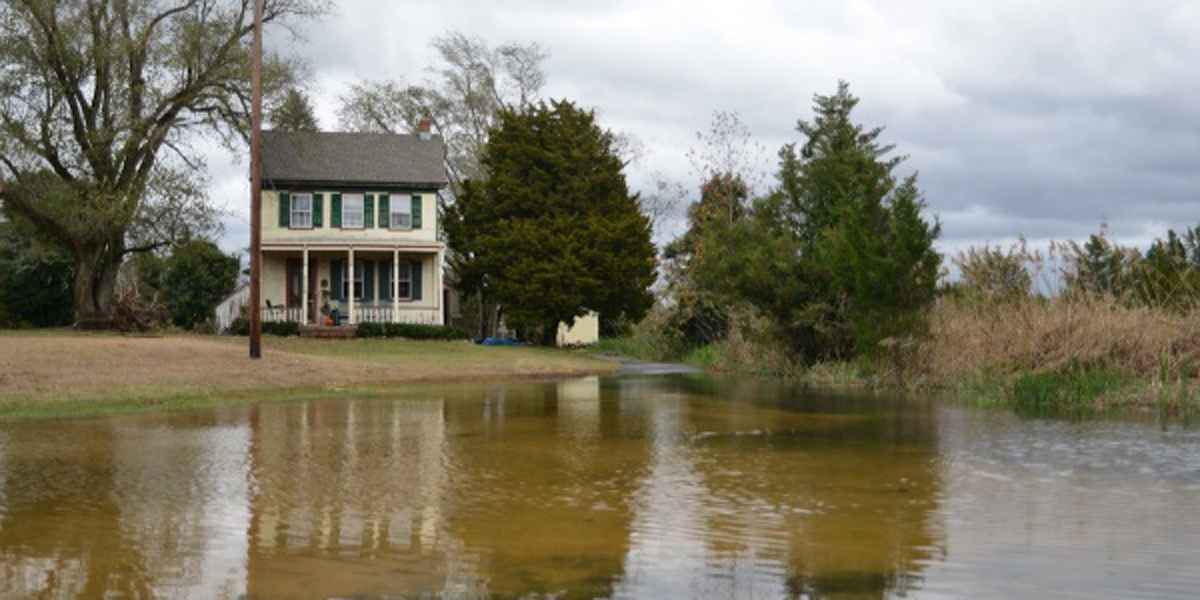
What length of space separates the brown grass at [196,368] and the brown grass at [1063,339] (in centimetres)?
1232

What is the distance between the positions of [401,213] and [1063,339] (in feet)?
102

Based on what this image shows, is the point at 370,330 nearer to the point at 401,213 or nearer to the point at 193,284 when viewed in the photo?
the point at 401,213

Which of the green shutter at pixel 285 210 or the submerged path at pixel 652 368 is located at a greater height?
the green shutter at pixel 285 210

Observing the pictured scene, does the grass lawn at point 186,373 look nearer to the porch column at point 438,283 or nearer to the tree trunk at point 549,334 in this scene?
the porch column at point 438,283

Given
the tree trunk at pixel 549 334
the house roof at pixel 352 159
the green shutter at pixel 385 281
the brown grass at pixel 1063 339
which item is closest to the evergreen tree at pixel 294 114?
the house roof at pixel 352 159

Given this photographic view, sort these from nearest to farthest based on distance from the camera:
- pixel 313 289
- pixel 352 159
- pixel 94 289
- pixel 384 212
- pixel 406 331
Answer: pixel 94 289, pixel 406 331, pixel 384 212, pixel 313 289, pixel 352 159

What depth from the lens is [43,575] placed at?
7645mm

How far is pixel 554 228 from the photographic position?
48094 millimetres

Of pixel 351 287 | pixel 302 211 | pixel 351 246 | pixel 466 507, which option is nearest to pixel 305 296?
pixel 351 287

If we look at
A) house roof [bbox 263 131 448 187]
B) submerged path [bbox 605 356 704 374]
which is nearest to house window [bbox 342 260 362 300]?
house roof [bbox 263 131 448 187]

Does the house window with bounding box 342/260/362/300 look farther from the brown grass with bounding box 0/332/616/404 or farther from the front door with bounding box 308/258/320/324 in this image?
the brown grass with bounding box 0/332/616/404

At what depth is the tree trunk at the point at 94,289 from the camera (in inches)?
1661

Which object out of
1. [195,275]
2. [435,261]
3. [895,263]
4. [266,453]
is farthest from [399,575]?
[195,275]

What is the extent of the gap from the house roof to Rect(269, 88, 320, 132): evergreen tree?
1226mm
